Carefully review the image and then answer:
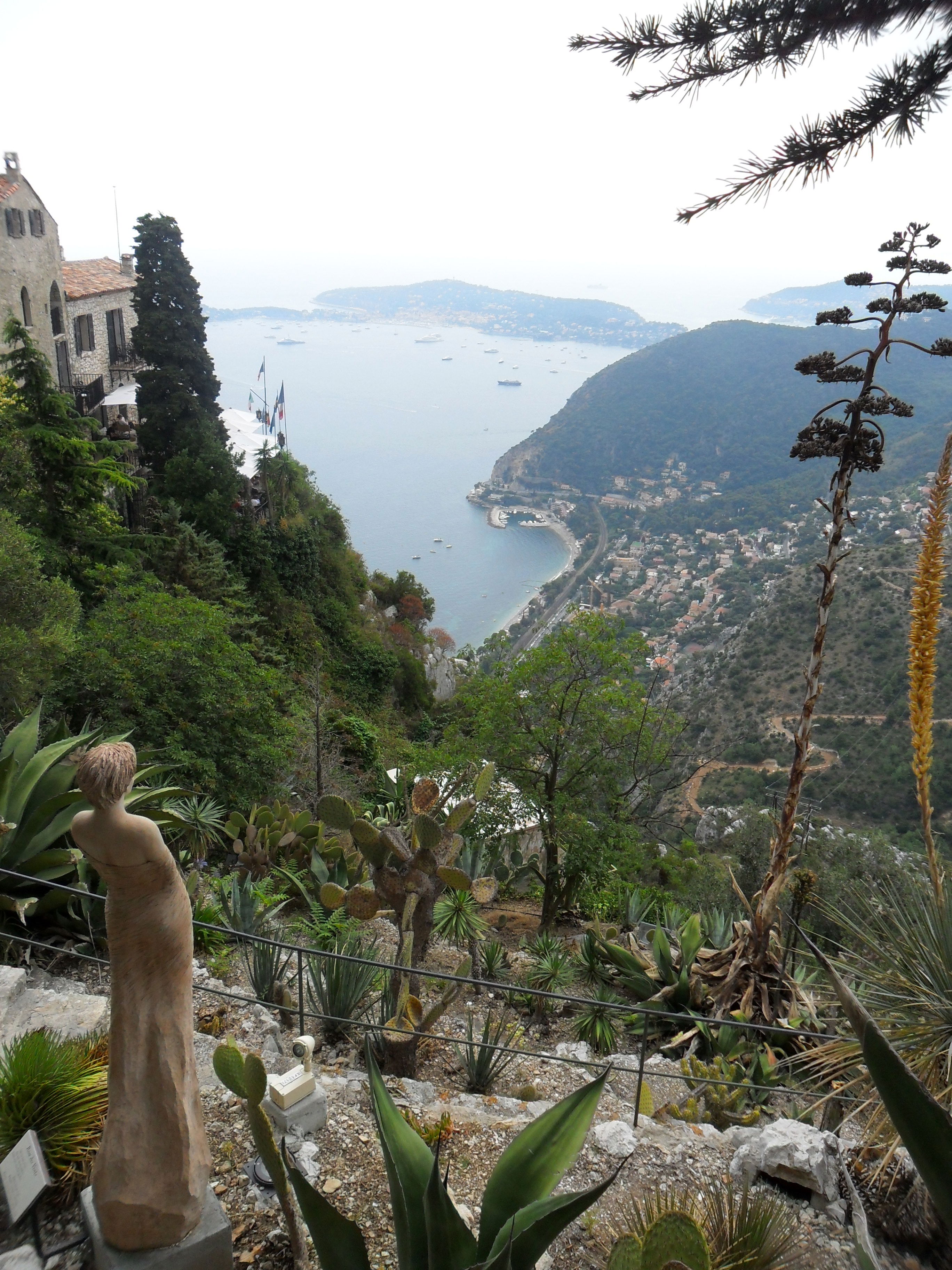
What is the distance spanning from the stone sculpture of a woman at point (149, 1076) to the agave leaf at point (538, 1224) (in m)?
1.02

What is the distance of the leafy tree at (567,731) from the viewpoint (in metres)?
10.7

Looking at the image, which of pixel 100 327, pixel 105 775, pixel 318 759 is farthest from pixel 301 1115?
pixel 100 327

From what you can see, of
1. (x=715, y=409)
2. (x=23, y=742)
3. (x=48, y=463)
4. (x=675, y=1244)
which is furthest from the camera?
(x=715, y=409)

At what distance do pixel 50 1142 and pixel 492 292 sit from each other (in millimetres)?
181320

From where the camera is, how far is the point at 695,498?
62125 millimetres

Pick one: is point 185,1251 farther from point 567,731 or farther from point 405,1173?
point 567,731

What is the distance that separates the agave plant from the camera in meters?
5.36

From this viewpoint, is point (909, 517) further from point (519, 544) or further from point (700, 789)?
point (519, 544)

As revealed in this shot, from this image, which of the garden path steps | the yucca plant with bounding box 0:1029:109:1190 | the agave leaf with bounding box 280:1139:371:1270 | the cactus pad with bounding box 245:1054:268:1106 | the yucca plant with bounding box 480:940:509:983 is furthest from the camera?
the yucca plant with bounding box 480:940:509:983

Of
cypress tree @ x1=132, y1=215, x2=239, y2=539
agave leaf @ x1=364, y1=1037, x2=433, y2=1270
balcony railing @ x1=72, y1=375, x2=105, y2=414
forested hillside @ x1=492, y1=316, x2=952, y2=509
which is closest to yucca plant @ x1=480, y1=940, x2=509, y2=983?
agave leaf @ x1=364, y1=1037, x2=433, y2=1270

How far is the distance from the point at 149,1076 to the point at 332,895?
3.99 m

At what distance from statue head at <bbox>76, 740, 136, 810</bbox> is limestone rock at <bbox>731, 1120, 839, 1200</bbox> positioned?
2.89 m

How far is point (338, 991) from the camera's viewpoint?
201 inches

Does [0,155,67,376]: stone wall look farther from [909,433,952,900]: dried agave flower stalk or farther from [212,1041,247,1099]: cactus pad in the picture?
[909,433,952,900]: dried agave flower stalk
